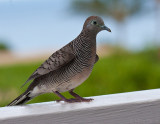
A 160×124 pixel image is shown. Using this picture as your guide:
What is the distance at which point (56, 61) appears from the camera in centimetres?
155

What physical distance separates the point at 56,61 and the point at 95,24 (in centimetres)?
24

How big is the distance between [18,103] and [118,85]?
6.81 ft

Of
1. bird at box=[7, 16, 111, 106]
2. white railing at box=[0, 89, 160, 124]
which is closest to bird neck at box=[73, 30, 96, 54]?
bird at box=[7, 16, 111, 106]

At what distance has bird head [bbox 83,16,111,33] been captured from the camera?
Answer: 1.45 m

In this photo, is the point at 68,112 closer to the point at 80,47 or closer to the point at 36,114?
the point at 36,114

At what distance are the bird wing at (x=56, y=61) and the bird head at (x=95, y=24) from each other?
0.14 m

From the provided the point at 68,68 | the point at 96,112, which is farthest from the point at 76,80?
the point at 96,112

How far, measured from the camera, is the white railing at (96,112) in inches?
53.7

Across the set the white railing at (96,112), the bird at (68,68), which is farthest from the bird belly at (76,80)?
the white railing at (96,112)

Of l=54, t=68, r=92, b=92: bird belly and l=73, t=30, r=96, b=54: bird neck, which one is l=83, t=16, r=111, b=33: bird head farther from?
l=54, t=68, r=92, b=92: bird belly

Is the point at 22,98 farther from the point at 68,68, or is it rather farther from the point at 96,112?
the point at 96,112

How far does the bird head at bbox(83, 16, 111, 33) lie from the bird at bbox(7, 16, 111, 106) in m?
0.01

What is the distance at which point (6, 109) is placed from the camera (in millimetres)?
1399

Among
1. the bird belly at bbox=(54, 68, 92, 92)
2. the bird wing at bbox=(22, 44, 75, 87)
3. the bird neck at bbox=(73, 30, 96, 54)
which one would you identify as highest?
the bird neck at bbox=(73, 30, 96, 54)
